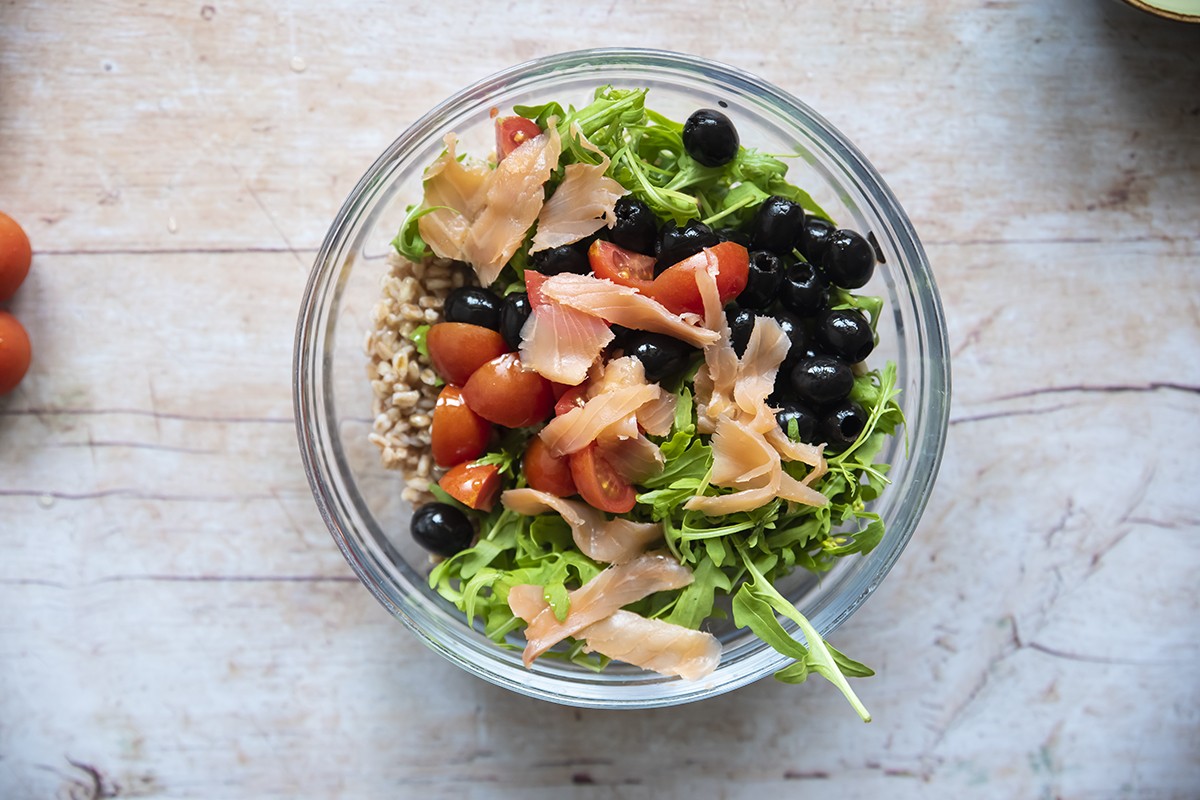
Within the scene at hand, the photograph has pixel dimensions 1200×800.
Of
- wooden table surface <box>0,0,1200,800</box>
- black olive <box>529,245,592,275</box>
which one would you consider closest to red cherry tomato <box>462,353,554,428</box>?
black olive <box>529,245,592,275</box>

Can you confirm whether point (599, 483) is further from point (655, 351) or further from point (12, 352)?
point (12, 352)

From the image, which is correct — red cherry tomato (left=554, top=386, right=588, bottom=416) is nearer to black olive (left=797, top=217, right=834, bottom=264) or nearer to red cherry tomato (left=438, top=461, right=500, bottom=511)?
red cherry tomato (left=438, top=461, right=500, bottom=511)

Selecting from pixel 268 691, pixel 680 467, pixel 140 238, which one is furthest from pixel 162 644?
pixel 680 467

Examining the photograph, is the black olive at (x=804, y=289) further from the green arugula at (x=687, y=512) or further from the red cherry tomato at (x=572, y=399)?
the red cherry tomato at (x=572, y=399)

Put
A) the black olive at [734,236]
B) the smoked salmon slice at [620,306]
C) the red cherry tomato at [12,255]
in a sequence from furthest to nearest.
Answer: the red cherry tomato at [12,255] → the black olive at [734,236] → the smoked salmon slice at [620,306]

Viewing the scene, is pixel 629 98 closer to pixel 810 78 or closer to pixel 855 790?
pixel 810 78

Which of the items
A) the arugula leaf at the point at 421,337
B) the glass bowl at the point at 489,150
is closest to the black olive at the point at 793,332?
the glass bowl at the point at 489,150
